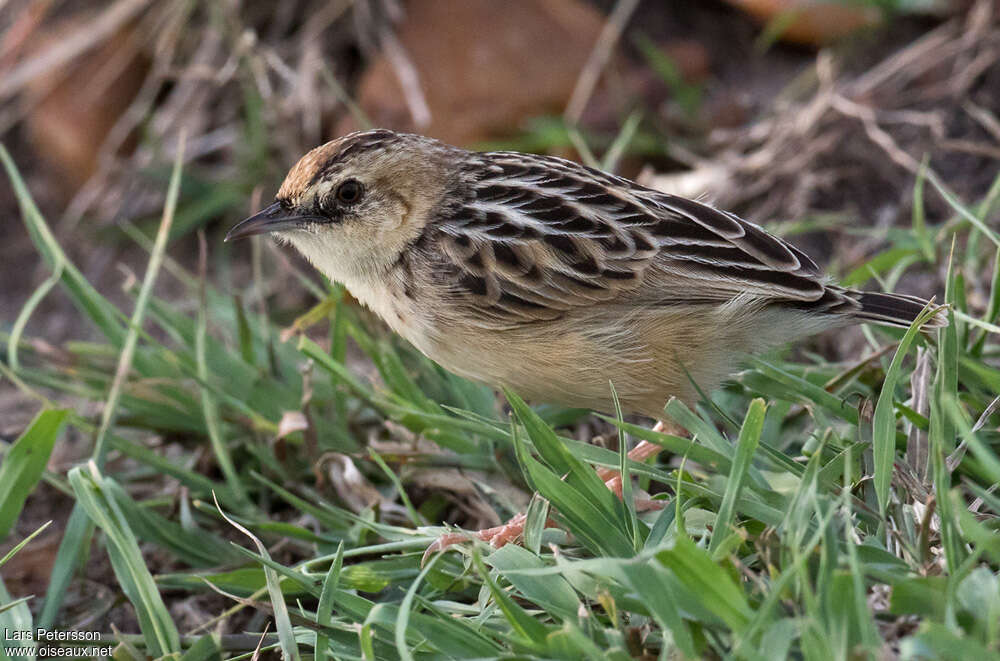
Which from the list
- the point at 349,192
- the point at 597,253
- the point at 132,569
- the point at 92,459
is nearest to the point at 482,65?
the point at 349,192

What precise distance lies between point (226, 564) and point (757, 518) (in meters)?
2.10

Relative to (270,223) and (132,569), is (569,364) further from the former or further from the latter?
(132,569)

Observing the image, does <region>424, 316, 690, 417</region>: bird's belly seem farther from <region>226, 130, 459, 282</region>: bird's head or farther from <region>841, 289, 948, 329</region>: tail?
<region>841, 289, 948, 329</region>: tail

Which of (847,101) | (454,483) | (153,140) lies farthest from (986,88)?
(153,140)

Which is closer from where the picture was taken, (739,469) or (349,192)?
(739,469)

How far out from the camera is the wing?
3.82 meters

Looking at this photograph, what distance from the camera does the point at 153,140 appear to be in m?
7.25

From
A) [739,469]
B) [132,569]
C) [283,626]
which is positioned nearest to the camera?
[739,469]

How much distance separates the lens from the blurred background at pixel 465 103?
6062mm

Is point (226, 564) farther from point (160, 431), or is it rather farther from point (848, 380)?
point (848, 380)

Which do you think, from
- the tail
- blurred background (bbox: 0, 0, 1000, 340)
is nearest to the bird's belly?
the tail

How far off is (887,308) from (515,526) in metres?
1.46

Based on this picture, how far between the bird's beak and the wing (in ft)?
1.75

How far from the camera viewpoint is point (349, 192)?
4129 millimetres
